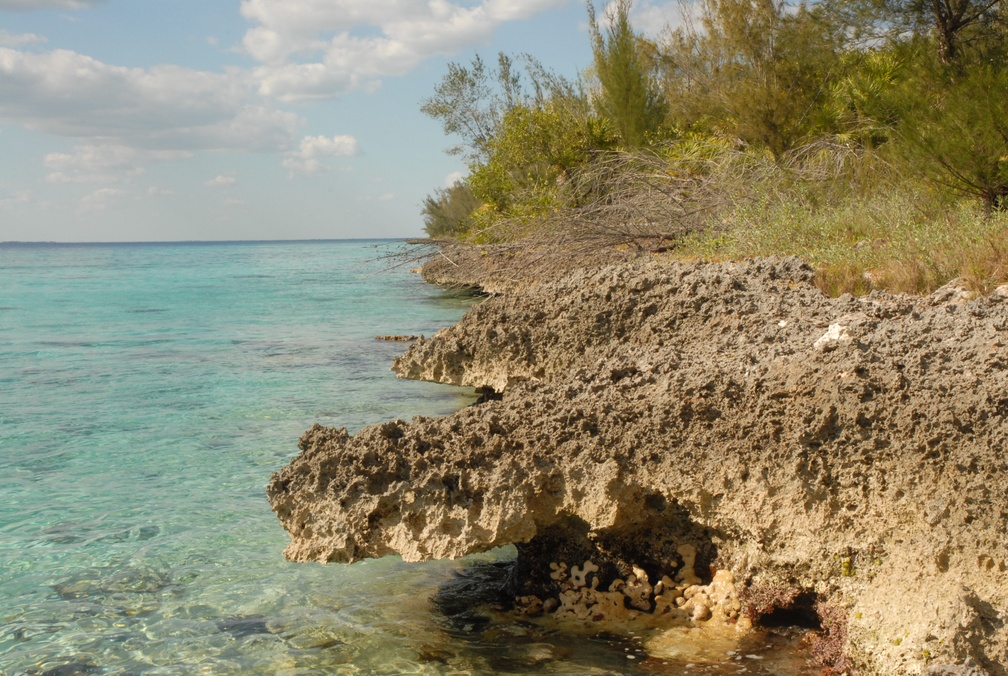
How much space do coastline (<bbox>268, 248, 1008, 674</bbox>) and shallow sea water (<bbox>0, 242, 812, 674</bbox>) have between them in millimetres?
408

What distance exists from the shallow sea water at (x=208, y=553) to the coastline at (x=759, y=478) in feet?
1.34

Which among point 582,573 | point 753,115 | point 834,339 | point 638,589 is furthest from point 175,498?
point 753,115

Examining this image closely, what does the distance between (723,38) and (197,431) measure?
19645 mm

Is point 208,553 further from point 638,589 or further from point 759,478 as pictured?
point 759,478

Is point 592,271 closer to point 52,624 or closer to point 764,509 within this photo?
point 764,509

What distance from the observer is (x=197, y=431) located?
951 centimetres

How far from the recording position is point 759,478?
398 cm

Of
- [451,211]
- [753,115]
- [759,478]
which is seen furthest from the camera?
[451,211]

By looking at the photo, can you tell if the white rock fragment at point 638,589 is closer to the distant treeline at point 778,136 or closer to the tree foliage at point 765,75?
the distant treeline at point 778,136

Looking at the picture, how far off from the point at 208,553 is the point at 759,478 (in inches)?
144

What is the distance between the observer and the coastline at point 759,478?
3.52 metres

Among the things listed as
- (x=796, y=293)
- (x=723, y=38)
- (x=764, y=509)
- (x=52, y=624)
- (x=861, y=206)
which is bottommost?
(x=52, y=624)

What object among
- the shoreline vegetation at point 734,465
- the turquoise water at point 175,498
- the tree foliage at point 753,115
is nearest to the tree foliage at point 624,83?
the tree foliage at point 753,115

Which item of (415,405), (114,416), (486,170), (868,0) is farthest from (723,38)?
(114,416)
